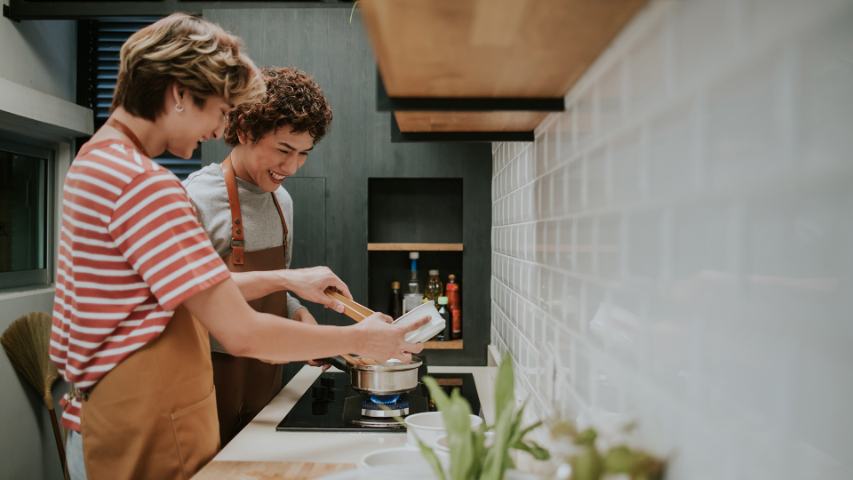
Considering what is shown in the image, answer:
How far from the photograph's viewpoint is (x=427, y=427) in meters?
1.11

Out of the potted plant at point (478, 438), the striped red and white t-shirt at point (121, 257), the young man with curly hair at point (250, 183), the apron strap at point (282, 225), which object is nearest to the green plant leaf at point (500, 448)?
the potted plant at point (478, 438)

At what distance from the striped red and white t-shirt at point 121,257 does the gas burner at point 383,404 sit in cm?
62

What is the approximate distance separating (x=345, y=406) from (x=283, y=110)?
804mm

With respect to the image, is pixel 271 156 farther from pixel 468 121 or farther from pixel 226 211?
pixel 468 121

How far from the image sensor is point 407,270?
2.81 metres

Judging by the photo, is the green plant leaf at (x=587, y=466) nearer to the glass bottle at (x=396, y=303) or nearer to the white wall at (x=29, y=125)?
the glass bottle at (x=396, y=303)

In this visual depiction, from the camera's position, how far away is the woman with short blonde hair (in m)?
1.08

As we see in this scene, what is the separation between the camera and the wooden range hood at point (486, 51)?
0.67 meters

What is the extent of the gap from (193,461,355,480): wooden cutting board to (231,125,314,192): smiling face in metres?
0.89

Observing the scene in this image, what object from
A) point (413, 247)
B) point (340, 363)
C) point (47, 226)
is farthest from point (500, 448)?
point (47, 226)

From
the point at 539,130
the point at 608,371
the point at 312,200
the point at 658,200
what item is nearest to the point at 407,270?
the point at 312,200

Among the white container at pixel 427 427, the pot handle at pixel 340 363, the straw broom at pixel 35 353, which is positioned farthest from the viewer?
the straw broom at pixel 35 353

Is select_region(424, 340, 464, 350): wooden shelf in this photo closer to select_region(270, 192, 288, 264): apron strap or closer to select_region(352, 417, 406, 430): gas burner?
select_region(270, 192, 288, 264): apron strap

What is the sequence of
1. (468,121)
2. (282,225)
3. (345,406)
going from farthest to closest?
(282,225)
(345,406)
(468,121)
